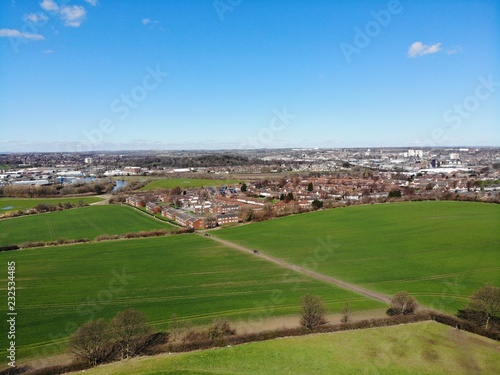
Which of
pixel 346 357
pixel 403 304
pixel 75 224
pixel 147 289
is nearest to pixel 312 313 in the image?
pixel 346 357

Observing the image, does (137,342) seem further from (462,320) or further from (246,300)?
(462,320)

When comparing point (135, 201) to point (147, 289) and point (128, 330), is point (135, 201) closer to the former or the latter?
point (147, 289)

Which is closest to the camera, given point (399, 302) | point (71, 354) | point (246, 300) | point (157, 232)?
point (71, 354)

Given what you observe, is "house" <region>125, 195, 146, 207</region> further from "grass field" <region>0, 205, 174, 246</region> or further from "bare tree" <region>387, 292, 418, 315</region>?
"bare tree" <region>387, 292, 418, 315</region>

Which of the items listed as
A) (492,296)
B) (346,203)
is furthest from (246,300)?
(346,203)

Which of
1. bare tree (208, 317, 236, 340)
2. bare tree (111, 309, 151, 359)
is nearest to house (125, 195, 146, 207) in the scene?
bare tree (111, 309, 151, 359)

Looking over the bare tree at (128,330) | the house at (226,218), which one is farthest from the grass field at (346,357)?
the house at (226,218)
